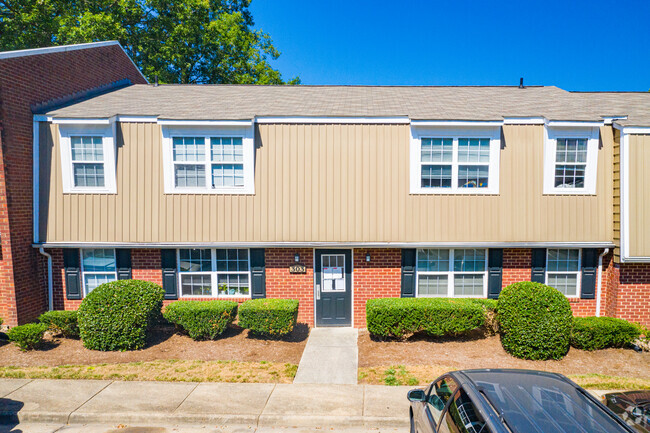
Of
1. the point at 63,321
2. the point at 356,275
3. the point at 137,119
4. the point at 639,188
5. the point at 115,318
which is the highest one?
the point at 137,119

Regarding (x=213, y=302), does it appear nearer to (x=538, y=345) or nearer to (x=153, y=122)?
(x=153, y=122)

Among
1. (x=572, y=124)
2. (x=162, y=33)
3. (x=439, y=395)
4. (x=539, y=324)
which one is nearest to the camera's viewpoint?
(x=439, y=395)

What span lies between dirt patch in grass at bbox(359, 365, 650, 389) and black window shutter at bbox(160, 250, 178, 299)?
5.64m

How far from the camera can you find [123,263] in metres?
11.1

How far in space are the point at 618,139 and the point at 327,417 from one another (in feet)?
32.6

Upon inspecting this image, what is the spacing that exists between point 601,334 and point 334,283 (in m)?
6.40

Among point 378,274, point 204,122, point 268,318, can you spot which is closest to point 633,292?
point 378,274

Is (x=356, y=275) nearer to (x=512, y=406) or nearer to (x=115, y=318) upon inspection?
(x=115, y=318)

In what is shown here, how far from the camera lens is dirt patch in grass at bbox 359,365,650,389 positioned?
778 cm

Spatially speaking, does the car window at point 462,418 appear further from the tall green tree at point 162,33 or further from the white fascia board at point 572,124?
the tall green tree at point 162,33

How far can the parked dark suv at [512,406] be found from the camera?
368 cm

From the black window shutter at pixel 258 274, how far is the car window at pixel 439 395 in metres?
6.46

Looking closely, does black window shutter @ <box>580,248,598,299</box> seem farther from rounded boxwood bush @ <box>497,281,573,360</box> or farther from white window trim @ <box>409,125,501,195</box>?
white window trim @ <box>409,125,501,195</box>

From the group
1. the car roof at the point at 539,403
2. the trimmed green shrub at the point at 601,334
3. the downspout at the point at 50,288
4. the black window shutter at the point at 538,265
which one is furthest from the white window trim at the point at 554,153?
the downspout at the point at 50,288
